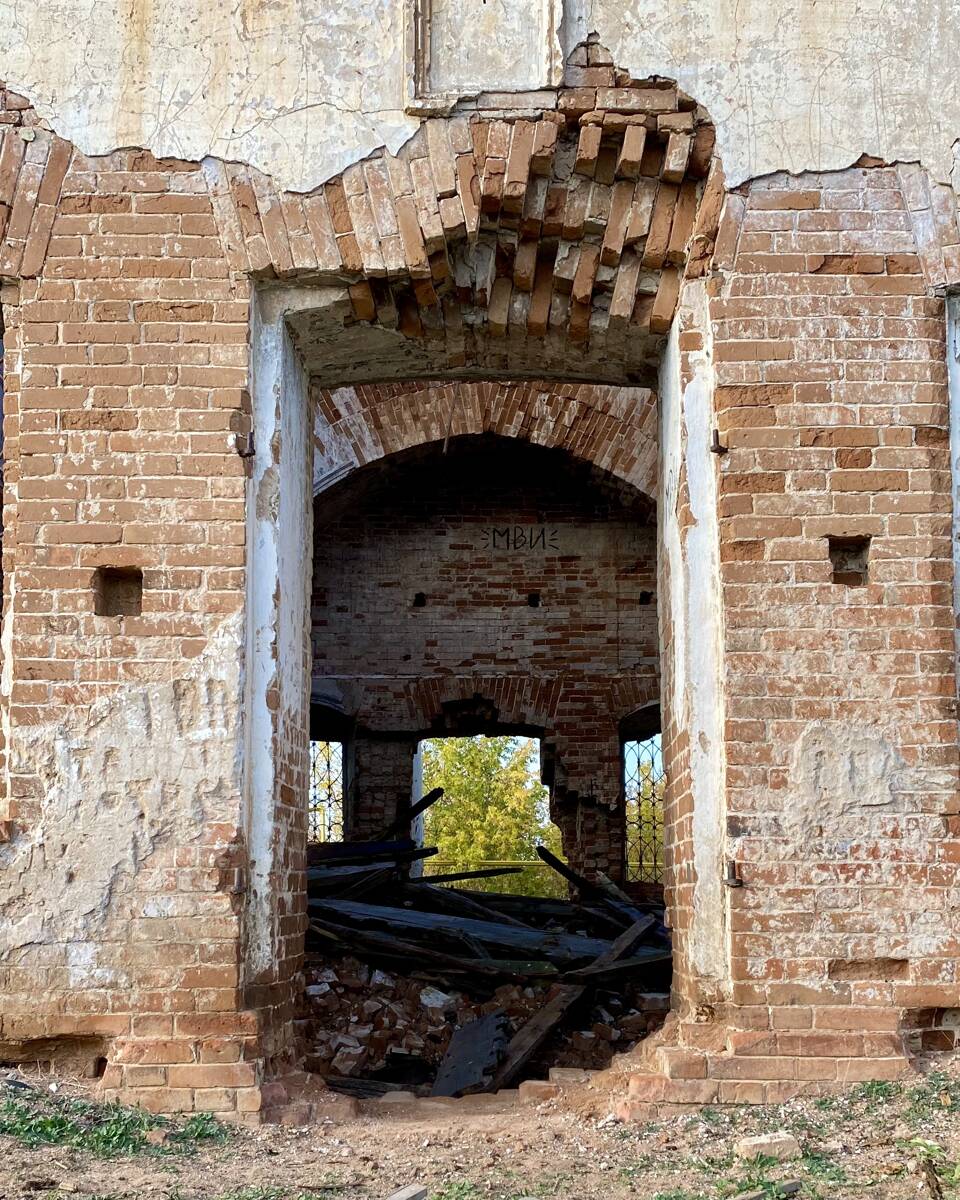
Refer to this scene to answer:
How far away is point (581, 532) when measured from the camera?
12.6m

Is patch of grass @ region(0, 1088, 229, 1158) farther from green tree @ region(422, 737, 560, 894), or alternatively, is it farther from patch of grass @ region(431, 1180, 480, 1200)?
green tree @ region(422, 737, 560, 894)

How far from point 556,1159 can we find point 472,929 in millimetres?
4551

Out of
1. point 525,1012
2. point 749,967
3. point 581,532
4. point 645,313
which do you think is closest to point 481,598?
point 581,532

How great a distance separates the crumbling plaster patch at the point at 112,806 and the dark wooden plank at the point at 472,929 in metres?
4.00

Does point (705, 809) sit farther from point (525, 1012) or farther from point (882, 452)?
point (525, 1012)

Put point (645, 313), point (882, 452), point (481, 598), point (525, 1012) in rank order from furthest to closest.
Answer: point (481, 598)
point (525, 1012)
point (645, 313)
point (882, 452)

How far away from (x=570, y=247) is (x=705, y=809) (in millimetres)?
2419

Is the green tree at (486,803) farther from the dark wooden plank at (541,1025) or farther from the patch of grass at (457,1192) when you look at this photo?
the patch of grass at (457,1192)

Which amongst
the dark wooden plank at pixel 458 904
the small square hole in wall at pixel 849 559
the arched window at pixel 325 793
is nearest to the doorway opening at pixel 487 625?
the dark wooden plank at pixel 458 904

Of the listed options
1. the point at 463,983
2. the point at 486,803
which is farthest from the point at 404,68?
the point at 486,803

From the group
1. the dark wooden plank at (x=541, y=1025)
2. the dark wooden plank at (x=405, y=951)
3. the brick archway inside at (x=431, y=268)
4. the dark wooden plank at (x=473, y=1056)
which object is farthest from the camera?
the dark wooden plank at (x=405, y=951)

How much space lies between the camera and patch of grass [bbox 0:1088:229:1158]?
404 cm

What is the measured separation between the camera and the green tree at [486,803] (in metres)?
27.3

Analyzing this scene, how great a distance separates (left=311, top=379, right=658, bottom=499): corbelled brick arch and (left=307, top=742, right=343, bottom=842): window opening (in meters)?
5.25
